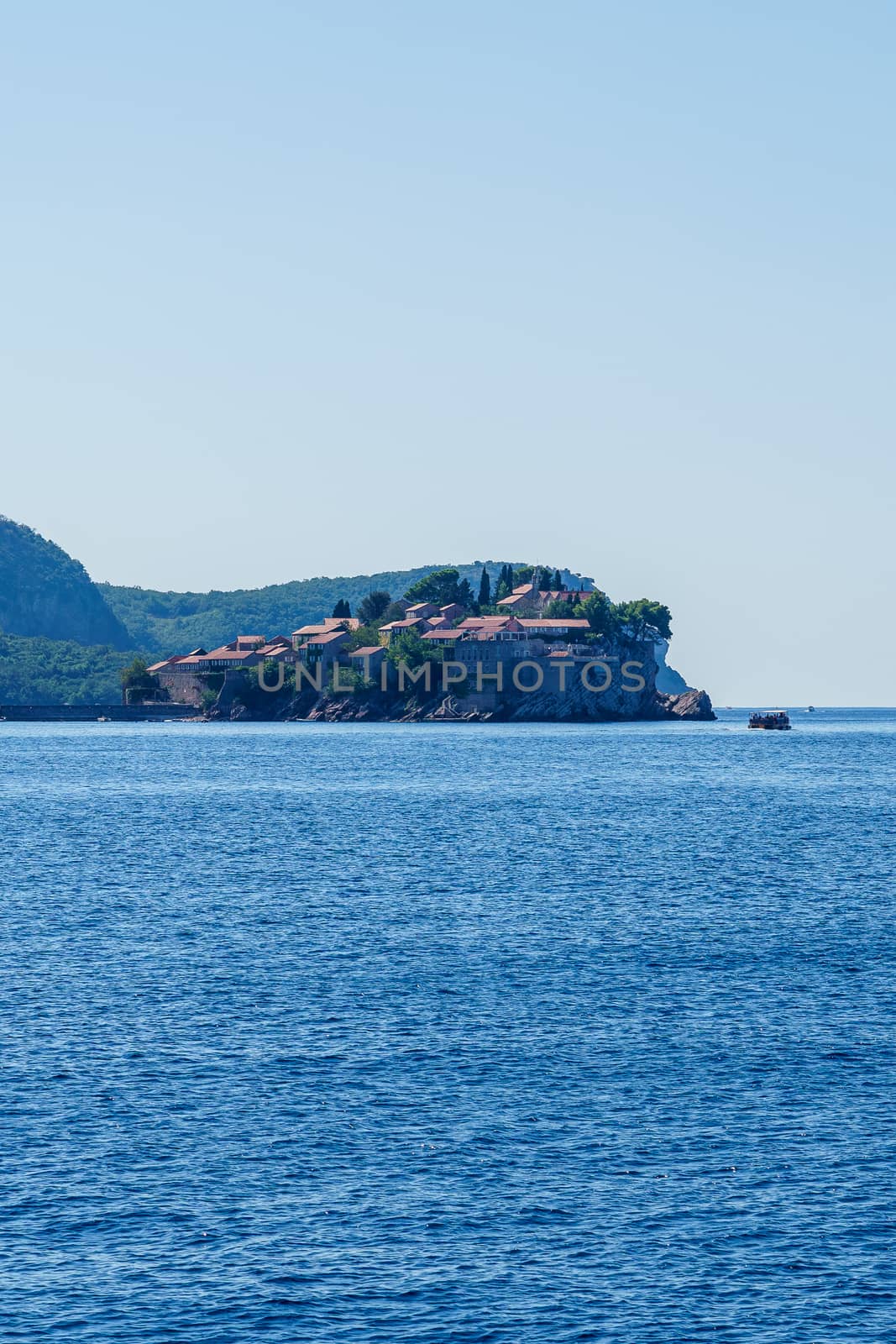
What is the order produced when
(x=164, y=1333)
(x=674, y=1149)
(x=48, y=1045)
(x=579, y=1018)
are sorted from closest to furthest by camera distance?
(x=164, y=1333)
(x=674, y=1149)
(x=48, y=1045)
(x=579, y=1018)

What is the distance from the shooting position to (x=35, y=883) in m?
78.4

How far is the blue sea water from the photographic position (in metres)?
26.7

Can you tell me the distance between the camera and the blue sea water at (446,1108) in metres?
26.7

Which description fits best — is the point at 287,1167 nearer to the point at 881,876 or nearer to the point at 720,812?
the point at 881,876

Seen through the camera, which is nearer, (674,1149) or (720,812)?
(674,1149)

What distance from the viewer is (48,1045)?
42.8 m

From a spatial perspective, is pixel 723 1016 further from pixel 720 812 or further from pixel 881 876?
pixel 720 812

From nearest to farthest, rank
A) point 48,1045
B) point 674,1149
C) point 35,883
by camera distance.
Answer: point 674,1149 → point 48,1045 → point 35,883

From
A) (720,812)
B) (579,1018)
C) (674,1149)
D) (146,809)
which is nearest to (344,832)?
(146,809)

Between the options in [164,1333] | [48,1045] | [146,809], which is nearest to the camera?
[164,1333]

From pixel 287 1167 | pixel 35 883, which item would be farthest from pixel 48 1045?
pixel 35 883

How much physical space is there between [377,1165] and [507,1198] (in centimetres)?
323

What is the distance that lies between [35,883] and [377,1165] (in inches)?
1933

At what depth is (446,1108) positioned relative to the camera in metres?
37.0
